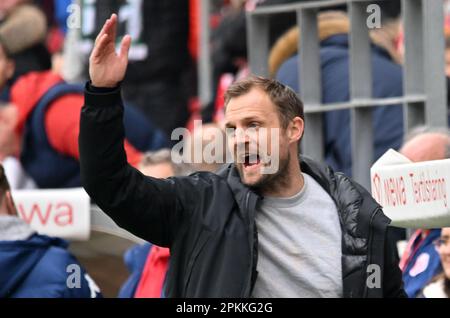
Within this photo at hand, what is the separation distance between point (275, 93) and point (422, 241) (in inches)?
71.4

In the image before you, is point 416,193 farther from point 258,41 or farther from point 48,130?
point 48,130

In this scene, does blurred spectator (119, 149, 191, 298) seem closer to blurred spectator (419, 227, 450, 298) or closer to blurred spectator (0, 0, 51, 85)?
blurred spectator (419, 227, 450, 298)

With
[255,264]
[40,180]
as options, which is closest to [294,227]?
[255,264]

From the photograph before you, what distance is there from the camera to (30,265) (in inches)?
249

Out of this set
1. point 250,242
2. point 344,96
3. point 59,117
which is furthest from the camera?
point 59,117

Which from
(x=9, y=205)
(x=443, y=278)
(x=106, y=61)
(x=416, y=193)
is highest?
(x=106, y=61)

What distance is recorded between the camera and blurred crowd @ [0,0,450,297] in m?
6.45

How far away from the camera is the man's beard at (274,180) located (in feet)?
16.4

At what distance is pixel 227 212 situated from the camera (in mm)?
4965

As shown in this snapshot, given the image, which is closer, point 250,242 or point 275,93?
point 250,242

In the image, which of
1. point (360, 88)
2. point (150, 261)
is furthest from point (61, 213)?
point (360, 88)

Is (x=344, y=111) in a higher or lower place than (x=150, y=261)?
higher
